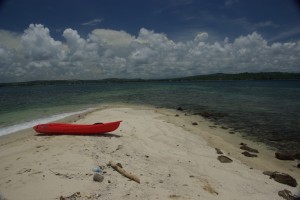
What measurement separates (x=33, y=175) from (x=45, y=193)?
117cm

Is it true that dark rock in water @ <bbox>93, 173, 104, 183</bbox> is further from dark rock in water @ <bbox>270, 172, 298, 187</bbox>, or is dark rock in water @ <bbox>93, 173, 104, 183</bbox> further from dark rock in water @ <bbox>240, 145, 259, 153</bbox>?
dark rock in water @ <bbox>240, 145, 259, 153</bbox>

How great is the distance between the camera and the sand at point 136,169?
234 inches

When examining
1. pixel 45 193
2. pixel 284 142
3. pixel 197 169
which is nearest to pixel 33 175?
pixel 45 193

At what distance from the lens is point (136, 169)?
7301 mm

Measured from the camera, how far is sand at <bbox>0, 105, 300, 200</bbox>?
5938 mm

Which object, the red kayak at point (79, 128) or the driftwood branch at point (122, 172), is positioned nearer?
the driftwood branch at point (122, 172)

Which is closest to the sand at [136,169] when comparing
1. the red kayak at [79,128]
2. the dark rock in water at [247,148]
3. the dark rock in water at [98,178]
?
the dark rock in water at [98,178]

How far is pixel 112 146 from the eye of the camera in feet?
31.5

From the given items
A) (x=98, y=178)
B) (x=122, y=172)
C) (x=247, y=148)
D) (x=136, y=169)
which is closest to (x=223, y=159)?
(x=247, y=148)

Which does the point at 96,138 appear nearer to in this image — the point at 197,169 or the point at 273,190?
the point at 197,169

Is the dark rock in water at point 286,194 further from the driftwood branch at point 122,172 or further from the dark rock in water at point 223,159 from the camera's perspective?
the driftwood branch at point 122,172

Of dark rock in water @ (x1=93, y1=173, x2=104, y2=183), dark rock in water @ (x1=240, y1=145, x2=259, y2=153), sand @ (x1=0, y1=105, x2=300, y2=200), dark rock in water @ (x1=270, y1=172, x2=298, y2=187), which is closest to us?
sand @ (x1=0, y1=105, x2=300, y2=200)

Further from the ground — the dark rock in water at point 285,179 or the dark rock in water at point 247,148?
the dark rock in water at point 285,179

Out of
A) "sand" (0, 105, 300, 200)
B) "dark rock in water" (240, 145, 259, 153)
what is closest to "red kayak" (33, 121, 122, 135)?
"sand" (0, 105, 300, 200)
